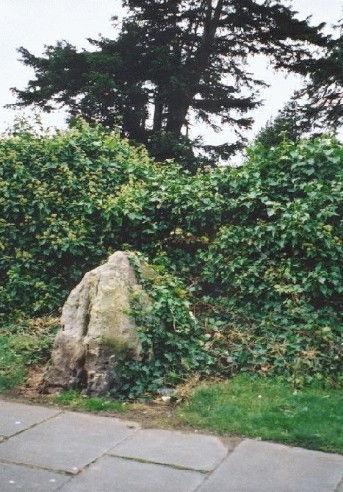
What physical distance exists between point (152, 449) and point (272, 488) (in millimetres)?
907

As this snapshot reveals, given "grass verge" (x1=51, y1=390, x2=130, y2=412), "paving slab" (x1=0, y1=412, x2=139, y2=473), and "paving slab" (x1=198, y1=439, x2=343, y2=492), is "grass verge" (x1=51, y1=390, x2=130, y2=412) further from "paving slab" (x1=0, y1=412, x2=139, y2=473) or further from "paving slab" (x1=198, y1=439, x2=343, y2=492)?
"paving slab" (x1=198, y1=439, x2=343, y2=492)

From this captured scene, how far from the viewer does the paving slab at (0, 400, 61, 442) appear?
13.3ft

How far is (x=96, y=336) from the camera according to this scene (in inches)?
194

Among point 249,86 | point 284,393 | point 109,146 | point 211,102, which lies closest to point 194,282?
point 284,393

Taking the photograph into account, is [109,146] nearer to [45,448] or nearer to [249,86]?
[45,448]

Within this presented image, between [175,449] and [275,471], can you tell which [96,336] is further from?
[275,471]

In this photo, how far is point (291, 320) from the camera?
5.79m

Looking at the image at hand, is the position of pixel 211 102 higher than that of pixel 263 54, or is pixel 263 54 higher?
pixel 263 54

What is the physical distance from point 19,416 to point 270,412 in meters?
1.99

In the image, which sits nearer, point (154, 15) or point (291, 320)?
point (291, 320)

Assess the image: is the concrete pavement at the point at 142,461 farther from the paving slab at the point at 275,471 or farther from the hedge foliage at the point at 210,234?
the hedge foliage at the point at 210,234

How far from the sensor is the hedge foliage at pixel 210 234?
5.73 metres

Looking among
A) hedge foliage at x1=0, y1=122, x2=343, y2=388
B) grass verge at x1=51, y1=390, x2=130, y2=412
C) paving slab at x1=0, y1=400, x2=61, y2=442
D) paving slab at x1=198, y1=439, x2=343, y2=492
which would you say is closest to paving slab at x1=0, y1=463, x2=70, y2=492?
paving slab at x1=0, y1=400, x2=61, y2=442

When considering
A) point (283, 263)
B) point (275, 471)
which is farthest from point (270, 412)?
point (283, 263)
